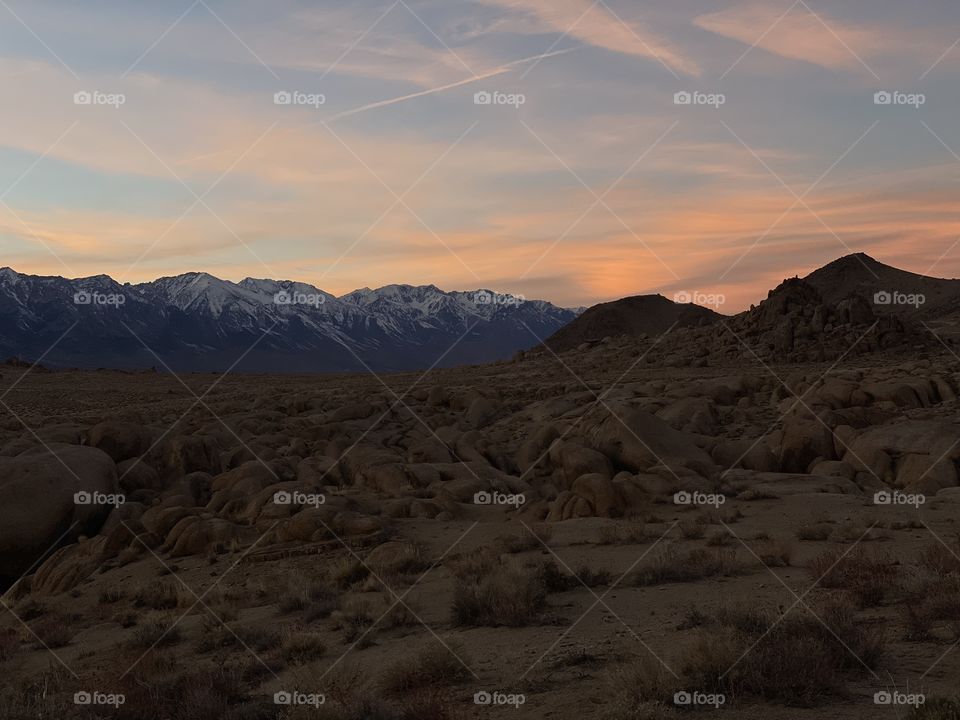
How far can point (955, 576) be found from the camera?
31.8 feet

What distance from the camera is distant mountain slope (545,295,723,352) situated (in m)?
103

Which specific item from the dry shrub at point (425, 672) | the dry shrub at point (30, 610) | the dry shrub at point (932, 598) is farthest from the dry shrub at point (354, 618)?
the dry shrub at point (30, 610)

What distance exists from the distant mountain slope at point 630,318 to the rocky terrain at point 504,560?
69.3 metres

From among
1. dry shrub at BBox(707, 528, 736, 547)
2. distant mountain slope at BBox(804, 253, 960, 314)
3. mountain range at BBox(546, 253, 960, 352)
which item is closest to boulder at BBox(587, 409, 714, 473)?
dry shrub at BBox(707, 528, 736, 547)

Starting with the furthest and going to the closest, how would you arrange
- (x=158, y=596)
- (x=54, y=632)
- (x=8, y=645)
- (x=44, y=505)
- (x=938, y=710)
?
1. (x=44, y=505)
2. (x=158, y=596)
3. (x=54, y=632)
4. (x=8, y=645)
5. (x=938, y=710)

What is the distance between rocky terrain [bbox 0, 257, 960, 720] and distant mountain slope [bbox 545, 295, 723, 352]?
69312 mm

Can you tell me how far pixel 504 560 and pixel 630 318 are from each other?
98.4 meters

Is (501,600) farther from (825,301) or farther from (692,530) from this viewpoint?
(825,301)

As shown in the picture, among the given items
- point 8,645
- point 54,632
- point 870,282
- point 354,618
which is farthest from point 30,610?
point 870,282

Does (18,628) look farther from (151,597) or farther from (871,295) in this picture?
(871,295)

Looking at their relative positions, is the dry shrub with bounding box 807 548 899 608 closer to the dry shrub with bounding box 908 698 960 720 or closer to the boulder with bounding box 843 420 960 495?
the dry shrub with bounding box 908 698 960 720

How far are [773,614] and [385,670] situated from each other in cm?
438

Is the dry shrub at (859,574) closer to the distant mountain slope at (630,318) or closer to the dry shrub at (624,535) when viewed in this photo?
the dry shrub at (624,535)

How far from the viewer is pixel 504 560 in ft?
42.7
